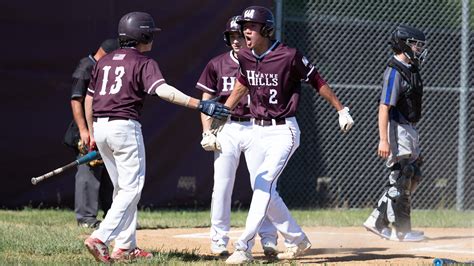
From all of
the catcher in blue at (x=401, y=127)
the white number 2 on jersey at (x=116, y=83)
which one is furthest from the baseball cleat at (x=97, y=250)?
the catcher in blue at (x=401, y=127)

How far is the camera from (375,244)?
877 cm

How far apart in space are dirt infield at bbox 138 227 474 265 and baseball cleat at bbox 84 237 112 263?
4.24 ft

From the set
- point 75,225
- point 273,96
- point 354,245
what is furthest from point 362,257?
point 75,225

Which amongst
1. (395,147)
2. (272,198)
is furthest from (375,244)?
(272,198)

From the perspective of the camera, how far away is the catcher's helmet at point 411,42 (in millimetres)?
9031

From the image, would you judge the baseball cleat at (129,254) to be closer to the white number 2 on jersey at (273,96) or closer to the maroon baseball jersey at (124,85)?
the maroon baseball jersey at (124,85)

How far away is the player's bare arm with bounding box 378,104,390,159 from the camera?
8656 millimetres

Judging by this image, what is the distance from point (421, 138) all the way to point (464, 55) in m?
1.27

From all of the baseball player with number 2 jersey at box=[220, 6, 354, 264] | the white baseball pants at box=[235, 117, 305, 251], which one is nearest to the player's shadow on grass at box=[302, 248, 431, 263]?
the white baseball pants at box=[235, 117, 305, 251]

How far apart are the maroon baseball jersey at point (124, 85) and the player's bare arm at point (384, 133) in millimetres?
2708

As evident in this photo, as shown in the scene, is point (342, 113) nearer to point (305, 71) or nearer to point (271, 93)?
point (305, 71)

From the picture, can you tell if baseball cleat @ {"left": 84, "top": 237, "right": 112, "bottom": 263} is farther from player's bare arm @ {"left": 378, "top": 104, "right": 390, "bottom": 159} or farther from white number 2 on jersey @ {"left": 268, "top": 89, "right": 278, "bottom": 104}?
player's bare arm @ {"left": 378, "top": 104, "right": 390, "bottom": 159}

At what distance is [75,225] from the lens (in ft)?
31.6

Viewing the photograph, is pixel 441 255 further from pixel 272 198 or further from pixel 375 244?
pixel 272 198
